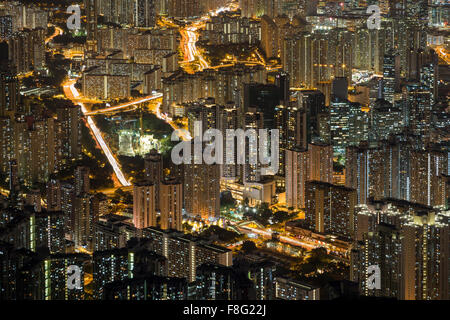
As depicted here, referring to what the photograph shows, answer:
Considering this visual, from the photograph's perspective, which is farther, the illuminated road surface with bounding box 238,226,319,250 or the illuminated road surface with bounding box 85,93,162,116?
the illuminated road surface with bounding box 85,93,162,116

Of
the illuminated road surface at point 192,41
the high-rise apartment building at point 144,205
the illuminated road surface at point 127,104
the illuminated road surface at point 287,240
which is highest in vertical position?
the illuminated road surface at point 192,41

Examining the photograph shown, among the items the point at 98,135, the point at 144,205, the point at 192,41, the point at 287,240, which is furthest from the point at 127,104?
the point at 287,240

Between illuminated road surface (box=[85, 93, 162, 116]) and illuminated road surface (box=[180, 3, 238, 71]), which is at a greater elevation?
illuminated road surface (box=[180, 3, 238, 71])

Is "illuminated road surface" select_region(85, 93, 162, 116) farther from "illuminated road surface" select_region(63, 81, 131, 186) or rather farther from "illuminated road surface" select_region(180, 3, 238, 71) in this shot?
"illuminated road surface" select_region(180, 3, 238, 71)

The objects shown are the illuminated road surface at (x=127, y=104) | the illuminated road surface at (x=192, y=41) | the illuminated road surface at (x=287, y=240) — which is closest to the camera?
the illuminated road surface at (x=287, y=240)

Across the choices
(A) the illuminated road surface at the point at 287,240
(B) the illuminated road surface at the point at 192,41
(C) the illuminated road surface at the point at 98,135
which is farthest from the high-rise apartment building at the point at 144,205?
(B) the illuminated road surface at the point at 192,41

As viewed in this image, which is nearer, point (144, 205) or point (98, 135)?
point (144, 205)

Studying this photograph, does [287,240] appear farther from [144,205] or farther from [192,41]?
[192,41]

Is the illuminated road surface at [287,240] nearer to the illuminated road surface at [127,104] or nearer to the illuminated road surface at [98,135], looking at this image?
the illuminated road surface at [98,135]

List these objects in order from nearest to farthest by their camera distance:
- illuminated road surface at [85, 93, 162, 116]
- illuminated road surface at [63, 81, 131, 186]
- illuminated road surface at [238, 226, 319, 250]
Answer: illuminated road surface at [238, 226, 319, 250] → illuminated road surface at [63, 81, 131, 186] → illuminated road surface at [85, 93, 162, 116]

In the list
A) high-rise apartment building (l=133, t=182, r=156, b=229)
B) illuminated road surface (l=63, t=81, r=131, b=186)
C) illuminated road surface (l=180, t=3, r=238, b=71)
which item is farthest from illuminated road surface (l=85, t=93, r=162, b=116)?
high-rise apartment building (l=133, t=182, r=156, b=229)
